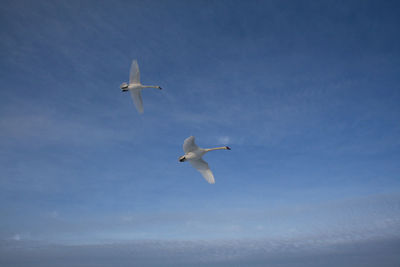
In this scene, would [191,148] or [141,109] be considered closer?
[191,148]

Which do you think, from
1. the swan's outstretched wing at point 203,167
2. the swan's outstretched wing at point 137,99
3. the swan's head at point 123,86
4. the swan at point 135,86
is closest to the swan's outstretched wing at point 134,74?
the swan at point 135,86

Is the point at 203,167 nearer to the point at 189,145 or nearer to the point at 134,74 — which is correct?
the point at 189,145

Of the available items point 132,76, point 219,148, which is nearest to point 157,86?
point 132,76

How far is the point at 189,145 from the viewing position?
38688 mm

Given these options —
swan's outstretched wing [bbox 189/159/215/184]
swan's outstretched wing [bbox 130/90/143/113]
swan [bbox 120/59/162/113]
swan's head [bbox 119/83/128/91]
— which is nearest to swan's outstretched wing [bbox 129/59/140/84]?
swan [bbox 120/59/162/113]

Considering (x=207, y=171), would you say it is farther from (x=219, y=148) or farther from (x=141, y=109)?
(x=141, y=109)

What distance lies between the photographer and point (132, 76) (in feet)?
167

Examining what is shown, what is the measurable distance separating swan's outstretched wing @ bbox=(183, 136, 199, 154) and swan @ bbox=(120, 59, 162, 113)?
15.9m

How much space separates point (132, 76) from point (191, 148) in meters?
18.9

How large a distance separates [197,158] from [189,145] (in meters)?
2.76

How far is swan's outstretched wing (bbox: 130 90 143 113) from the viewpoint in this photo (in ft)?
168

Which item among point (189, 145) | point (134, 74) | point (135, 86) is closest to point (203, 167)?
point (189, 145)

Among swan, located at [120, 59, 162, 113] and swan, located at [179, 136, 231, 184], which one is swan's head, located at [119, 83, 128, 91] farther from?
swan, located at [179, 136, 231, 184]

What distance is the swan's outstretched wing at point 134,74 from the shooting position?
50.2m
